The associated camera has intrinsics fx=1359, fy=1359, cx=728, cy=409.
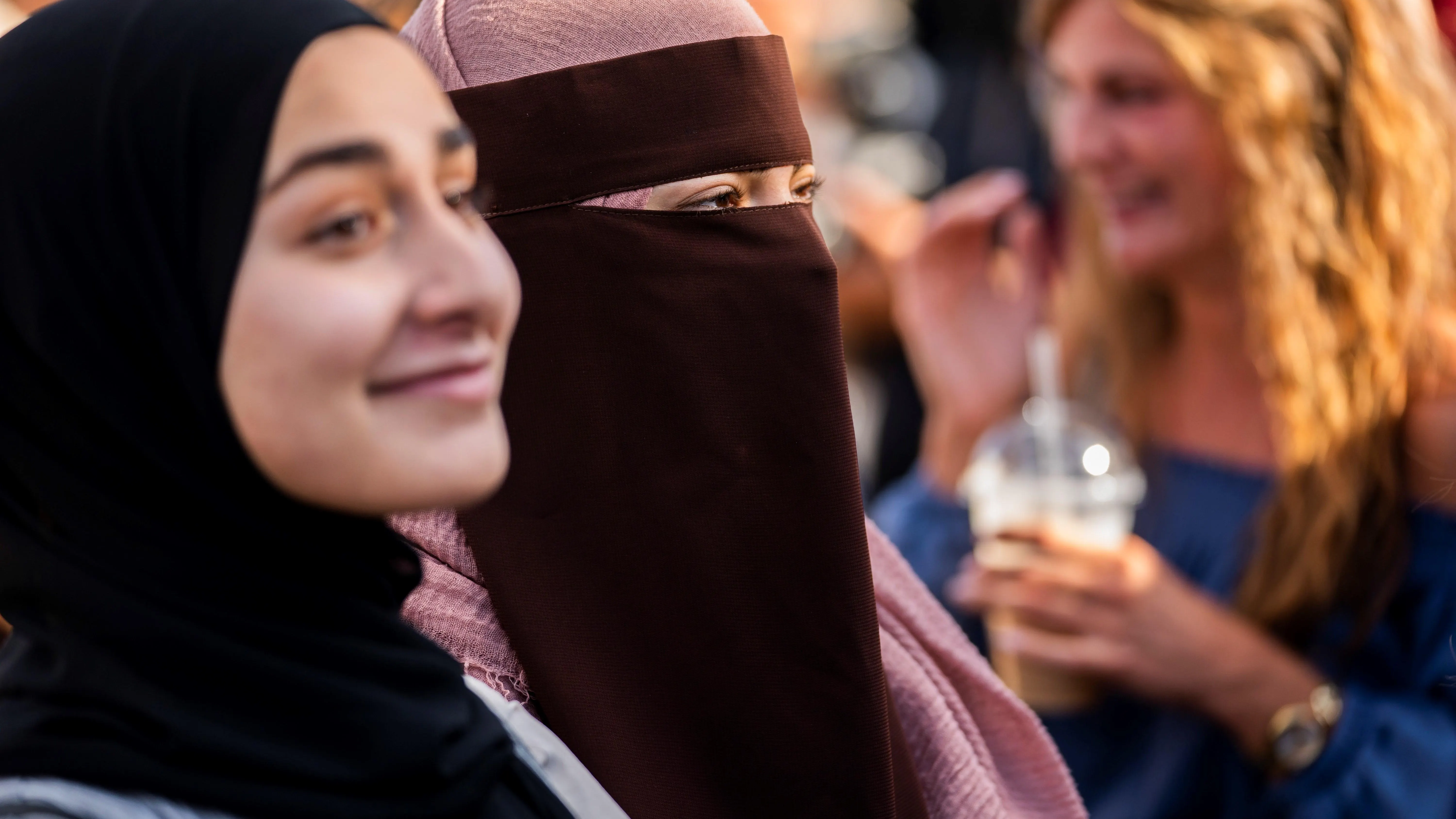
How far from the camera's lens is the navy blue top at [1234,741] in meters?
1.72

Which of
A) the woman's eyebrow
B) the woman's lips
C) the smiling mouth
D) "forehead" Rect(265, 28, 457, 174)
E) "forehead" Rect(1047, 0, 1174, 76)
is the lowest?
the smiling mouth

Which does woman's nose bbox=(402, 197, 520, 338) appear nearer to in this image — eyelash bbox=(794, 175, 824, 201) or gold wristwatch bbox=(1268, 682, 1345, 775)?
eyelash bbox=(794, 175, 824, 201)

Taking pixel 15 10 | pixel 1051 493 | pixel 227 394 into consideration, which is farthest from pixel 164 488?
pixel 15 10

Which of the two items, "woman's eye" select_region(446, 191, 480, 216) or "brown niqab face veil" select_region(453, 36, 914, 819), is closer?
"woman's eye" select_region(446, 191, 480, 216)

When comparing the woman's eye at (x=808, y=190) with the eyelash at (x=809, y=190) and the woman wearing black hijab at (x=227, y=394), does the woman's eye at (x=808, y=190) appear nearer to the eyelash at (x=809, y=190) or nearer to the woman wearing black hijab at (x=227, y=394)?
the eyelash at (x=809, y=190)

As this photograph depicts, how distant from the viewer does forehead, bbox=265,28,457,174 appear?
0.65 m

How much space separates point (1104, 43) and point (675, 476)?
1.32 metres

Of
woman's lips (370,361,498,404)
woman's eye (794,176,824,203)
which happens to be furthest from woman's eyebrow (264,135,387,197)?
woman's eye (794,176,824,203)

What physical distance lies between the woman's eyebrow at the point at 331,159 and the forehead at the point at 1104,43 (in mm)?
1529

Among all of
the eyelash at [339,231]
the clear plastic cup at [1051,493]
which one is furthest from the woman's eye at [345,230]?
the clear plastic cup at [1051,493]

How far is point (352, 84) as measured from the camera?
667 mm

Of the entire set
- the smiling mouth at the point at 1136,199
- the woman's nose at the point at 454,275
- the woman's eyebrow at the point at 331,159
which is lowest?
the smiling mouth at the point at 1136,199

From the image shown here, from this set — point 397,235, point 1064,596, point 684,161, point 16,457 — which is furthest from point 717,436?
point 1064,596

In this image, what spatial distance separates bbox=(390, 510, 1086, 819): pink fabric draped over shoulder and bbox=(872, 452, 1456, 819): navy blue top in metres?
0.77
